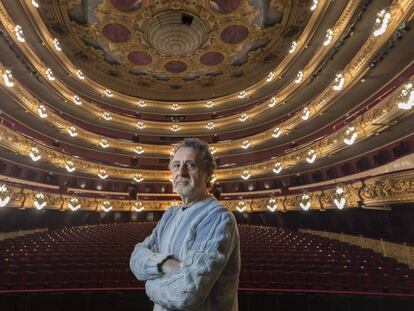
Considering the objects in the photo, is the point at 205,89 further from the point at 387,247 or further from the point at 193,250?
the point at 193,250

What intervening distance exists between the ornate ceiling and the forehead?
8182 millimetres

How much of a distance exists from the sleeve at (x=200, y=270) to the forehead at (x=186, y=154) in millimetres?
349

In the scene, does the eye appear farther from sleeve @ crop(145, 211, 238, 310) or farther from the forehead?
sleeve @ crop(145, 211, 238, 310)

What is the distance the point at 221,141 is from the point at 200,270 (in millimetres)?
19740

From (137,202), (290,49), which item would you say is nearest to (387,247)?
(290,49)

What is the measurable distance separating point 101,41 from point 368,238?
2024cm

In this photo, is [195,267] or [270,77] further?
[270,77]

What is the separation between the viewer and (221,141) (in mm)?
20438

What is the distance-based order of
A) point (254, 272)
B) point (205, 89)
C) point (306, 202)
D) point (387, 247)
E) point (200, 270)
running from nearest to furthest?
point (200, 270), point (254, 272), point (387, 247), point (306, 202), point (205, 89)

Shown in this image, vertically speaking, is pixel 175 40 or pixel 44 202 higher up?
pixel 175 40

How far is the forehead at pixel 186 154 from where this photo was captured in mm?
1203

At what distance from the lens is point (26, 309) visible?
4066 mm

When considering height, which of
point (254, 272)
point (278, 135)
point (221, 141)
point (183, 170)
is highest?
point (221, 141)

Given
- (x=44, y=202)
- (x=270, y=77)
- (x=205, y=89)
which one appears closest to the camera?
(x=44, y=202)
